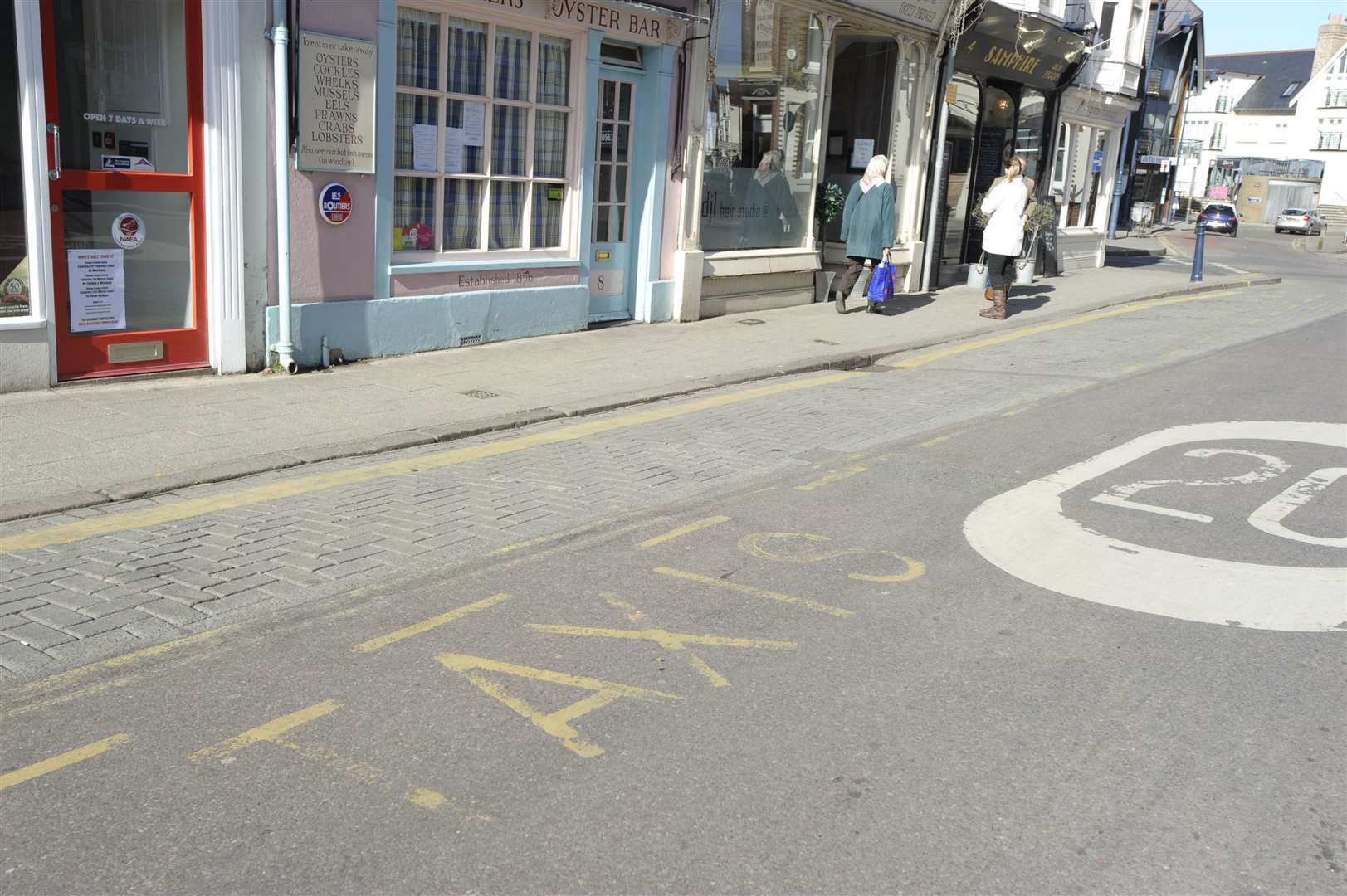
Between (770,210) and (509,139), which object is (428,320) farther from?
(770,210)

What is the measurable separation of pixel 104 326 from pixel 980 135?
50.8ft

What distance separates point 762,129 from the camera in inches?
581

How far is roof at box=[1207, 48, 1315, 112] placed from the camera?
9331cm

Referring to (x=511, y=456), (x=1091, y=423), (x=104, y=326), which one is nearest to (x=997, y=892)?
(x=511, y=456)

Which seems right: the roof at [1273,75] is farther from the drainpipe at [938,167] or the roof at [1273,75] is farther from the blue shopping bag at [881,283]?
the blue shopping bag at [881,283]

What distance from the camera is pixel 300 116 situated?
9.20 meters

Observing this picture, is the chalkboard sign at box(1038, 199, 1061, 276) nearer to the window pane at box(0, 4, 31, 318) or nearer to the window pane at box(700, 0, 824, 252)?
the window pane at box(700, 0, 824, 252)

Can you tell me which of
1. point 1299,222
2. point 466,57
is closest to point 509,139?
point 466,57

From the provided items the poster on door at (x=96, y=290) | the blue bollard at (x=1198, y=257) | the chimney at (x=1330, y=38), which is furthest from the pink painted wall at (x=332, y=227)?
the chimney at (x=1330, y=38)

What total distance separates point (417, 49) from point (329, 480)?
5018mm

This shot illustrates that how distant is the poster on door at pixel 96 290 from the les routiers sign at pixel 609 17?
402cm

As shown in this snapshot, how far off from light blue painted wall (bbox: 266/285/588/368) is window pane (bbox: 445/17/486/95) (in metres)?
1.88

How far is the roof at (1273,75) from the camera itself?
93312 mm

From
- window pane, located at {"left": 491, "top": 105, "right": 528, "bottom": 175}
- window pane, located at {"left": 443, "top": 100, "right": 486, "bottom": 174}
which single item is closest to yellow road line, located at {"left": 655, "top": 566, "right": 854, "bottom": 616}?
window pane, located at {"left": 443, "top": 100, "right": 486, "bottom": 174}
